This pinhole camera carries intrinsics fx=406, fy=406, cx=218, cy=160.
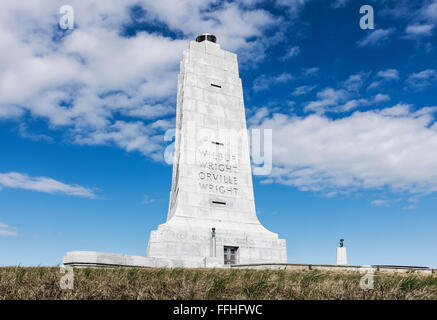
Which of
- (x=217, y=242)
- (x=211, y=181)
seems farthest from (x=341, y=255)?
(x=211, y=181)

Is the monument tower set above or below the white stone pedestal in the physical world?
above

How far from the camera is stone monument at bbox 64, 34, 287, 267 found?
26430 mm

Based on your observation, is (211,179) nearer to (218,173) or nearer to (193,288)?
(218,173)

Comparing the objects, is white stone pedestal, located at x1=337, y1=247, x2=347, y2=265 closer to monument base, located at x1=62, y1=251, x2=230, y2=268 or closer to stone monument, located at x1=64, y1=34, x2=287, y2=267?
stone monument, located at x1=64, y1=34, x2=287, y2=267

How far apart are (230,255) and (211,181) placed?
5473mm

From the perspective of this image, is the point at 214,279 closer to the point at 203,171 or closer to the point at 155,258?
the point at 155,258

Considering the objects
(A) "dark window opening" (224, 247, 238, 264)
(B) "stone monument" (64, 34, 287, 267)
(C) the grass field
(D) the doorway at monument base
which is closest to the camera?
(C) the grass field

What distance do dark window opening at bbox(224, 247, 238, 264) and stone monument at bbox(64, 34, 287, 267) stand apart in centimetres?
7

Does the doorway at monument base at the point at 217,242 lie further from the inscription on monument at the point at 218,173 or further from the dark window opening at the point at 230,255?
the inscription on monument at the point at 218,173

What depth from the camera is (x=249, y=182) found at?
3130cm

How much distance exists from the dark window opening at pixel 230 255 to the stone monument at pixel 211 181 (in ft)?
0.22

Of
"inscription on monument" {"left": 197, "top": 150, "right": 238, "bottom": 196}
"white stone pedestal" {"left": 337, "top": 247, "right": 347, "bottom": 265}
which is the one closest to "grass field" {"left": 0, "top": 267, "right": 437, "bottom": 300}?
"inscription on monument" {"left": 197, "top": 150, "right": 238, "bottom": 196}

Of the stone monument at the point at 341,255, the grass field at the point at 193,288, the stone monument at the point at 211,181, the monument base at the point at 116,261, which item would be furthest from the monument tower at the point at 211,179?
the grass field at the point at 193,288
